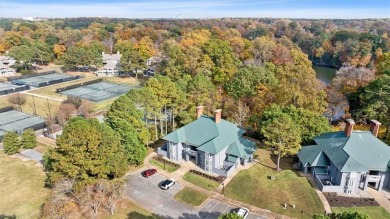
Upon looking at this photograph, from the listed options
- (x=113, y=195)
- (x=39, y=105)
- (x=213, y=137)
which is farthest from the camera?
(x=39, y=105)

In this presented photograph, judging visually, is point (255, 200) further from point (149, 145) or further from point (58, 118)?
point (58, 118)

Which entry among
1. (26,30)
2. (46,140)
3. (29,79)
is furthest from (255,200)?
(26,30)

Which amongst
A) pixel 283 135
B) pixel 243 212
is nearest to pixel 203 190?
pixel 243 212

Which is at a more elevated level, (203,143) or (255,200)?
(203,143)

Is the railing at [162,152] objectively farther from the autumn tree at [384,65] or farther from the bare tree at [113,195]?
the autumn tree at [384,65]

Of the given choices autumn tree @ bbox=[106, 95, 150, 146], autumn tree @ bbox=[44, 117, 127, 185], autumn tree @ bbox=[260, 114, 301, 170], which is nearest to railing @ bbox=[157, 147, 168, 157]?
autumn tree @ bbox=[106, 95, 150, 146]

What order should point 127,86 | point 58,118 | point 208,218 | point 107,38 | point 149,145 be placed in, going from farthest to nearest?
point 107,38 < point 127,86 < point 58,118 < point 149,145 < point 208,218

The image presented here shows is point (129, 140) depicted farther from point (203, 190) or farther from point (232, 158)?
point (232, 158)
